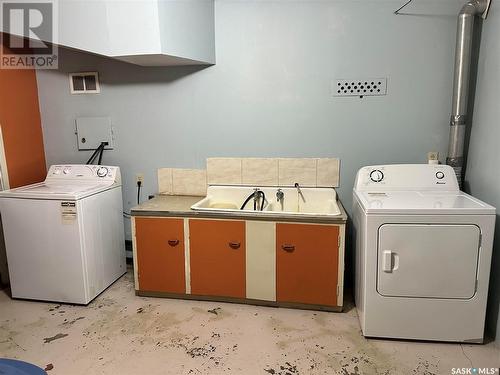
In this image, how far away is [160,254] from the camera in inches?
110

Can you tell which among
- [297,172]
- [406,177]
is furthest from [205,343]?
[406,177]

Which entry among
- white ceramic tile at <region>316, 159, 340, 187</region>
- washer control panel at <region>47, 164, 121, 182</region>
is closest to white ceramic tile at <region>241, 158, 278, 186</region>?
white ceramic tile at <region>316, 159, 340, 187</region>

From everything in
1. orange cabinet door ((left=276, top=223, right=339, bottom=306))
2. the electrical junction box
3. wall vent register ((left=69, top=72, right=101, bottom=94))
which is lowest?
orange cabinet door ((left=276, top=223, right=339, bottom=306))

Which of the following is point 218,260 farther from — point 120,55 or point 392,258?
point 120,55

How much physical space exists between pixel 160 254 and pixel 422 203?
194 cm

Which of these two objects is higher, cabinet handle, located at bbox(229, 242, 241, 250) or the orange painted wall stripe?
the orange painted wall stripe

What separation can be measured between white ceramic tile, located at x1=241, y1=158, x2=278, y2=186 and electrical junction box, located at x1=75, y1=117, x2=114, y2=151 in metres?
1.31

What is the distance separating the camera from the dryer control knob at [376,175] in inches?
105

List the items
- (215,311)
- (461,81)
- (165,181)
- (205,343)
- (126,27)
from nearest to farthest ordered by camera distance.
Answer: (205,343)
(126,27)
(461,81)
(215,311)
(165,181)

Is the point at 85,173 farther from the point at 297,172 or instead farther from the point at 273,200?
the point at 297,172

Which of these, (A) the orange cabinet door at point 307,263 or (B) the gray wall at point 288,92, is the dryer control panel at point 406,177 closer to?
(B) the gray wall at point 288,92

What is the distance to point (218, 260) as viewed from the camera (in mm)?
2707

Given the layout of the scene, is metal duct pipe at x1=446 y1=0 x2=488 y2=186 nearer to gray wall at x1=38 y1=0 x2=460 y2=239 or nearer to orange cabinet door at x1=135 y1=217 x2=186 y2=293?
gray wall at x1=38 y1=0 x2=460 y2=239

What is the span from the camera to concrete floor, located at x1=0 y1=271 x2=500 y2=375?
6.70ft
